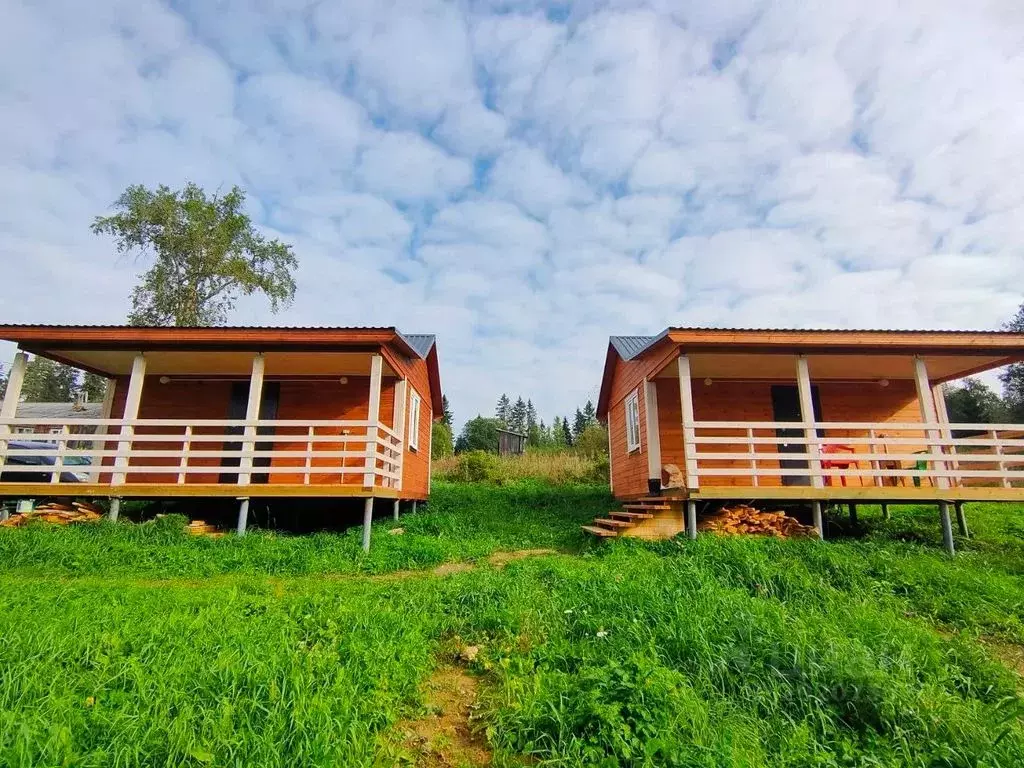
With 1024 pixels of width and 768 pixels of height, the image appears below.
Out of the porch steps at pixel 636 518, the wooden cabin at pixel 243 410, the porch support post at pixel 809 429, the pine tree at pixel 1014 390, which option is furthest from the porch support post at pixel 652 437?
the pine tree at pixel 1014 390

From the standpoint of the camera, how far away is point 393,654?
385 cm

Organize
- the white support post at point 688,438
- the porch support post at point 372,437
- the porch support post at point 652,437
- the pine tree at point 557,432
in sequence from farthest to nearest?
the pine tree at point 557,432
the porch support post at point 652,437
the porch support post at point 372,437
the white support post at point 688,438

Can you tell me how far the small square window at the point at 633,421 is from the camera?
40.5 ft

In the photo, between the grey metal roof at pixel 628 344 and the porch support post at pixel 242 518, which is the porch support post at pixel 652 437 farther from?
the porch support post at pixel 242 518

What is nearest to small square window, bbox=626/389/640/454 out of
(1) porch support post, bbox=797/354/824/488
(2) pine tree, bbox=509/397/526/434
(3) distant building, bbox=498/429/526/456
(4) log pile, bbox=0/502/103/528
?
(1) porch support post, bbox=797/354/824/488

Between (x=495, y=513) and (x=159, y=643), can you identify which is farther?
(x=495, y=513)

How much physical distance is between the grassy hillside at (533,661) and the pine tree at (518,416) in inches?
2756

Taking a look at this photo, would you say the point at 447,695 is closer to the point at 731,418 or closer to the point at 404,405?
the point at 404,405

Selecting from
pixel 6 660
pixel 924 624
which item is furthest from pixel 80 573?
pixel 924 624

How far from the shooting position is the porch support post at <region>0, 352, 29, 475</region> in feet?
30.1

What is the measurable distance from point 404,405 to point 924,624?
31.2ft

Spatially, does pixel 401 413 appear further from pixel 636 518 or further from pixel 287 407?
pixel 636 518

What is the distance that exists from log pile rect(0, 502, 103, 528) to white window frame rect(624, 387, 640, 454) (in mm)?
10606

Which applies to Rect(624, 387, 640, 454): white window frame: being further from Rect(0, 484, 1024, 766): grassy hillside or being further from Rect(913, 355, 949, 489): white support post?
Rect(0, 484, 1024, 766): grassy hillside
